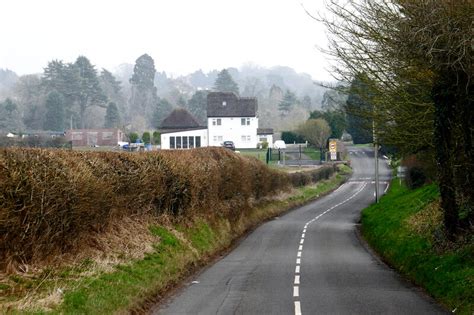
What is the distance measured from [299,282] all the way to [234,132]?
84.6 meters

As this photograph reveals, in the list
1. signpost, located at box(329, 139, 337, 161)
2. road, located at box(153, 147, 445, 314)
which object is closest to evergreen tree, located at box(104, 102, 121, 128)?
signpost, located at box(329, 139, 337, 161)

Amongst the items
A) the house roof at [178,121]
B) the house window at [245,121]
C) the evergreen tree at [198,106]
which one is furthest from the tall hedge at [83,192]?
the evergreen tree at [198,106]

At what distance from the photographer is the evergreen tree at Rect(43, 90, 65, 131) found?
55766 millimetres

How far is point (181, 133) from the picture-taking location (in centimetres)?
8325

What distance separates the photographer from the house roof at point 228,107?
102500mm

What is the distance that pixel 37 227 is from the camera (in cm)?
1256

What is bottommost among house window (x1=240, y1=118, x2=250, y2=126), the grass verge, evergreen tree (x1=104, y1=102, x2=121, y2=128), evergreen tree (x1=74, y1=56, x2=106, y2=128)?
the grass verge

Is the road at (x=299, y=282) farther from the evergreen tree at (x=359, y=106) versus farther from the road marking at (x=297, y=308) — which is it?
the evergreen tree at (x=359, y=106)

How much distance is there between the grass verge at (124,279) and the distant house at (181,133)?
1945 inches

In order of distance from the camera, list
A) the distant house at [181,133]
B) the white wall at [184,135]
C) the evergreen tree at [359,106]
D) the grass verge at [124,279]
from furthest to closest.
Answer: the distant house at [181,133]
the white wall at [184,135]
the evergreen tree at [359,106]
the grass verge at [124,279]

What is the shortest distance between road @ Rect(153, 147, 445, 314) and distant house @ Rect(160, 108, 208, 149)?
43.2 metres

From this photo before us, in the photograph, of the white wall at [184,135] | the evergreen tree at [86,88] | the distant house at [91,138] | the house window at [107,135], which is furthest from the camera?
the evergreen tree at [86,88]

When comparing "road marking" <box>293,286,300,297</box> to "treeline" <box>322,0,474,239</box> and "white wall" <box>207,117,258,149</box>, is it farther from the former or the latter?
"white wall" <box>207,117,258,149</box>

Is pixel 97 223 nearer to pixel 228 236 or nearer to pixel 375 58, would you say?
pixel 375 58
